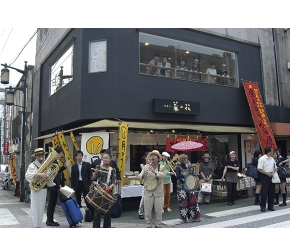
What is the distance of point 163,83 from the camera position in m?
12.7

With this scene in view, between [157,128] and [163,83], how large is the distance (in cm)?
236

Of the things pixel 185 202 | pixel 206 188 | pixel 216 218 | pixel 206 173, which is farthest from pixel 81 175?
pixel 206 173

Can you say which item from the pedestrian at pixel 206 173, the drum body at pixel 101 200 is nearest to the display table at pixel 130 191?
the pedestrian at pixel 206 173

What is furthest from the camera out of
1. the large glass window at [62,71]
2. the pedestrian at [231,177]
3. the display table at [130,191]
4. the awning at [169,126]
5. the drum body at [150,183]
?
the large glass window at [62,71]

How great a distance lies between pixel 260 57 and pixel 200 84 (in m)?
4.74

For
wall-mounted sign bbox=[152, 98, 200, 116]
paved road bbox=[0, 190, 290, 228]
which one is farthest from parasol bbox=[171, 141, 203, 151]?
paved road bbox=[0, 190, 290, 228]

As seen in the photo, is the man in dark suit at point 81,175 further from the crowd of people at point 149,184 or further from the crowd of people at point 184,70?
the crowd of people at point 184,70

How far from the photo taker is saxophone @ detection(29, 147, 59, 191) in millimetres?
6734

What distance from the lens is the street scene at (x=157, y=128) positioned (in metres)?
7.16

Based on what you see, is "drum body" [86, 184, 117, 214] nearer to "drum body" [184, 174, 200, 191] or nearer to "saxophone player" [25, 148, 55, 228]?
"saxophone player" [25, 148, 55, 228]

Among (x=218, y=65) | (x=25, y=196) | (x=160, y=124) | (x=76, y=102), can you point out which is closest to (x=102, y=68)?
(x=76, y=102)

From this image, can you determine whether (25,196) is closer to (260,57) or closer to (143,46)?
(143,46)

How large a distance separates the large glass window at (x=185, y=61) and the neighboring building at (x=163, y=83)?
0.05 m

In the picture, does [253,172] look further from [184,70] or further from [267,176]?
[184,70]
